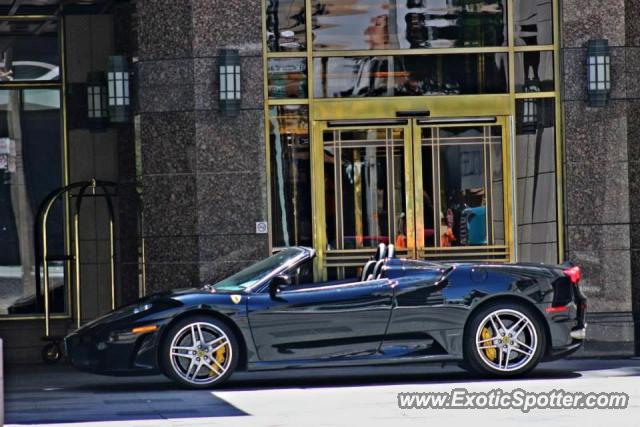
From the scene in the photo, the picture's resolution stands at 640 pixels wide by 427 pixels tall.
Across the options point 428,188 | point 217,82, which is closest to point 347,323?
point 428,188

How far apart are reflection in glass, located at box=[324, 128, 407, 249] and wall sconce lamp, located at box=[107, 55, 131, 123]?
223cm

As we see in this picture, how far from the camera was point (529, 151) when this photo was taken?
53.4 feet

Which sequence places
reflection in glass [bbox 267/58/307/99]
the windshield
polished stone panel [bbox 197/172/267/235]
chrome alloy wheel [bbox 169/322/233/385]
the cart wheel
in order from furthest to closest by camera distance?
1. the cart wheel
2. reflection in glass [bbox 267/58/307/99]
3. polished stone panel [bbox 197/172/267/235]
4. the windshield
5. chrome alloy wheel [bbox 169/322/233/385]

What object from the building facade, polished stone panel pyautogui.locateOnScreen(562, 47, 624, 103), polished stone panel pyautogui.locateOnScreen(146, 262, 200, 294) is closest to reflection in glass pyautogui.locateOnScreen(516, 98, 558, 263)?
the building facade

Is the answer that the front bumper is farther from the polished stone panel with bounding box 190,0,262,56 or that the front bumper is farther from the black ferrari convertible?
the polished stone panel with bounding box 190,0,262,56

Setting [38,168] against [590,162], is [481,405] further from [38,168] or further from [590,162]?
[38,168]

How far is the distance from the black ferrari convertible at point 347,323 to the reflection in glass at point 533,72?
365 cm

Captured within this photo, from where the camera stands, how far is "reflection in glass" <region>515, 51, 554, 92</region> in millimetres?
16250

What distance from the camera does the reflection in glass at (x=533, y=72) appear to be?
16250 millimetres

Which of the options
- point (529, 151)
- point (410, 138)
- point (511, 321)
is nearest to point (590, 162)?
point (529, 151)

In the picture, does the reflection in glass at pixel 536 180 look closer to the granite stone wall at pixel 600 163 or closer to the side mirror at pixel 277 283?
the granite stone wall at pixel 600 163

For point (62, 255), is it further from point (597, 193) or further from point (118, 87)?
point (597, 193)

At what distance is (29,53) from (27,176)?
147 cm

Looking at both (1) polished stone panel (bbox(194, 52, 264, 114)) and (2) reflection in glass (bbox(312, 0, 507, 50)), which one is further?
(2) reflection in glass (bbox(312, 0, 507, 50))
